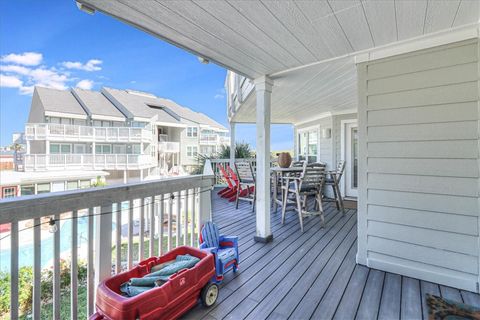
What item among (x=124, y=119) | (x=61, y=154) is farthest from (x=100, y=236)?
(x=124, y=119)

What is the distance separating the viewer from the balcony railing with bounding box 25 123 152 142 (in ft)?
41.4

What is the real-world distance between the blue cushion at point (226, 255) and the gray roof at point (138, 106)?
15.5 m

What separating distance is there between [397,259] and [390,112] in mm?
1426

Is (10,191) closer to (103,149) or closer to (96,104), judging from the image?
(103,149)

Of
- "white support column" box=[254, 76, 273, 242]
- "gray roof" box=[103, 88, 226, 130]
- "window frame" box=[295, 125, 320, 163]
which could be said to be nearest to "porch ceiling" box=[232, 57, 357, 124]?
"white support column" box=[254, 76, 273, 242]

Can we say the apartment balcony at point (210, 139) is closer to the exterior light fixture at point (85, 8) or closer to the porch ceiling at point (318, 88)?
the porch ceiling at point (318, 88)

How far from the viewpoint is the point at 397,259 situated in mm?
2285

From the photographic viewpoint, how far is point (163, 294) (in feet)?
4.67

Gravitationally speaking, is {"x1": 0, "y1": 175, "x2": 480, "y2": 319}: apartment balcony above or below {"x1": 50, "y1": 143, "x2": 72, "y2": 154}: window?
below

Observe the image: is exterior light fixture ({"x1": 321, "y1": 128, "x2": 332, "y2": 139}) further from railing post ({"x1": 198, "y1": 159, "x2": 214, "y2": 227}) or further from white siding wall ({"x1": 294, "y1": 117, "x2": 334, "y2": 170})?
railing post ({"x1": 198, "y1": 159, "x2": 214, "y2": 227})

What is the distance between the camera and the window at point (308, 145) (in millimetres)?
7023

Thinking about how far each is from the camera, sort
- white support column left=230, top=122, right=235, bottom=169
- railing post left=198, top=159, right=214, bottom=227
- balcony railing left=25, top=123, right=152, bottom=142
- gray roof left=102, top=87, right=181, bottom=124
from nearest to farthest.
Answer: railing post left=198, top=159, right=214, bottom=227
white support column left=230, top=122, right=235, bottom=169
balcony railing left=25, top=123, right=152, bottom=142
gray roof left=102, top=87, right=181, bottom=124

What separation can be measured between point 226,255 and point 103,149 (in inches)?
598

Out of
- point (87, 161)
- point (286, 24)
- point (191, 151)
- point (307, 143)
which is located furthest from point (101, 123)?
point (286, 24)
